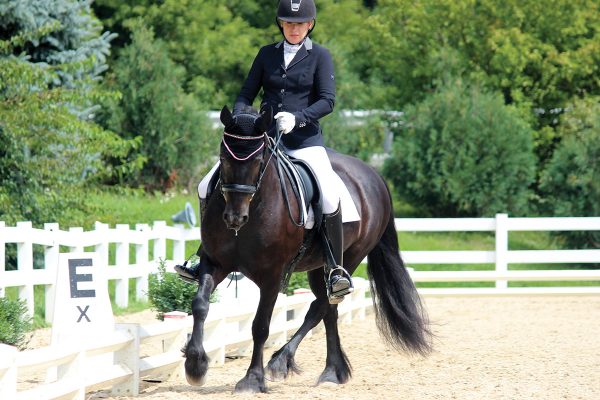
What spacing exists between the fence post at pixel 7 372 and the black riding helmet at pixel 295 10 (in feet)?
10.5

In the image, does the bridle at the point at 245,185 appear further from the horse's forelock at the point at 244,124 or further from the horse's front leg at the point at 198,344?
the horse's front leg at the point at 198,344

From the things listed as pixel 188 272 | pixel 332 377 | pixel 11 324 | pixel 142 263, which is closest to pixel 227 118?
pixel 188 272

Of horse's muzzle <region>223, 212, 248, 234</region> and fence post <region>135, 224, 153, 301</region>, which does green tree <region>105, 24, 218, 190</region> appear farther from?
horse's muzzle <region>223, 212, 248, 234</region>

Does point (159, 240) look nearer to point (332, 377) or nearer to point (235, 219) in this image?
point (332, 377)

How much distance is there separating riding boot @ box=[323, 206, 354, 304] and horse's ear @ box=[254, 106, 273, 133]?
3.70ft

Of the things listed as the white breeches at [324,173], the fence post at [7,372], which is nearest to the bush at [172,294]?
the white breeches at [324,173]

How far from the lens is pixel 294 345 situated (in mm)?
8102

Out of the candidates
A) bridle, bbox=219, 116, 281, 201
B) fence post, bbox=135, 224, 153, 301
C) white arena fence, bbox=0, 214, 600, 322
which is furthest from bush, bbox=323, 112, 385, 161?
bridle, bbox=219, 116, 281, 201

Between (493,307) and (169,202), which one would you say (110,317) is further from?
(169,202)

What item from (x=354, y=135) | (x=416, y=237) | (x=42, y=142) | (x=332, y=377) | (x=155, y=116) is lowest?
(x=332, y=377)

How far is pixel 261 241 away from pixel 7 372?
2099 mm

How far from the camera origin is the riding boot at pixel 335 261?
25.6 ft

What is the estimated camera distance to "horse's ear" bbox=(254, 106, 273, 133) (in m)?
6.82

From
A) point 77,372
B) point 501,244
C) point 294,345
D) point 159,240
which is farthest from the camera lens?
point 501,244
